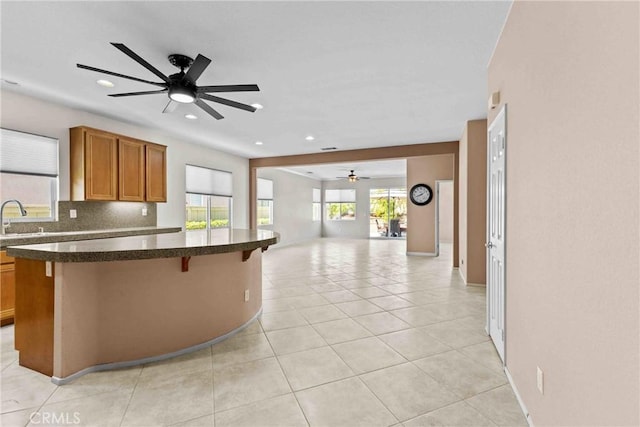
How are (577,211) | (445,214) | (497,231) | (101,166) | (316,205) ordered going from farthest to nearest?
(316,205)
(445,214)
(101,166)
(497,231)
(577,211)

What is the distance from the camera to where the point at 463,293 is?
4.54 meters

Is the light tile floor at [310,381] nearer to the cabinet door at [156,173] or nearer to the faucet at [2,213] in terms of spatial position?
the faucet at [2,213]

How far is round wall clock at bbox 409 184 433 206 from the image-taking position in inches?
329

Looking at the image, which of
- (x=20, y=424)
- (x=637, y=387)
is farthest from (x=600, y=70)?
(x=20, y=424)

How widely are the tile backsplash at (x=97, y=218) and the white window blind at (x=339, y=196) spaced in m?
8.73

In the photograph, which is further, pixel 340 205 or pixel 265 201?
pixel 340 205

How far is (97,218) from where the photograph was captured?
Result: 4773mm

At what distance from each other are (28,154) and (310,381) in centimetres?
451

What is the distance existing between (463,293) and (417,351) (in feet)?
7.39

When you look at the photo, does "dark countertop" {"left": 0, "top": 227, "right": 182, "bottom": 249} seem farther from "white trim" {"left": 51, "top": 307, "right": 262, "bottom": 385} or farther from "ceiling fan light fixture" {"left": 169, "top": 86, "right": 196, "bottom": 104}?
"ceiling fan light fixture" {"left": 169, "top": 86, "right": 196, "bottom": 104}

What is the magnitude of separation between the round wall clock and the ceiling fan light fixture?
683 centimetres

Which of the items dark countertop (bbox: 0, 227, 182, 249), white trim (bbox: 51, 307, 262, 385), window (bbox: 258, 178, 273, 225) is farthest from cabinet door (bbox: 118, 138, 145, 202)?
window (bbox: 258, 178, 273, 225)

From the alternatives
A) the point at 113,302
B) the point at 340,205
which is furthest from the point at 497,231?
the point at 340,205

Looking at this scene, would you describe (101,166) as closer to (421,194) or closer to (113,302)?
(113,302)
